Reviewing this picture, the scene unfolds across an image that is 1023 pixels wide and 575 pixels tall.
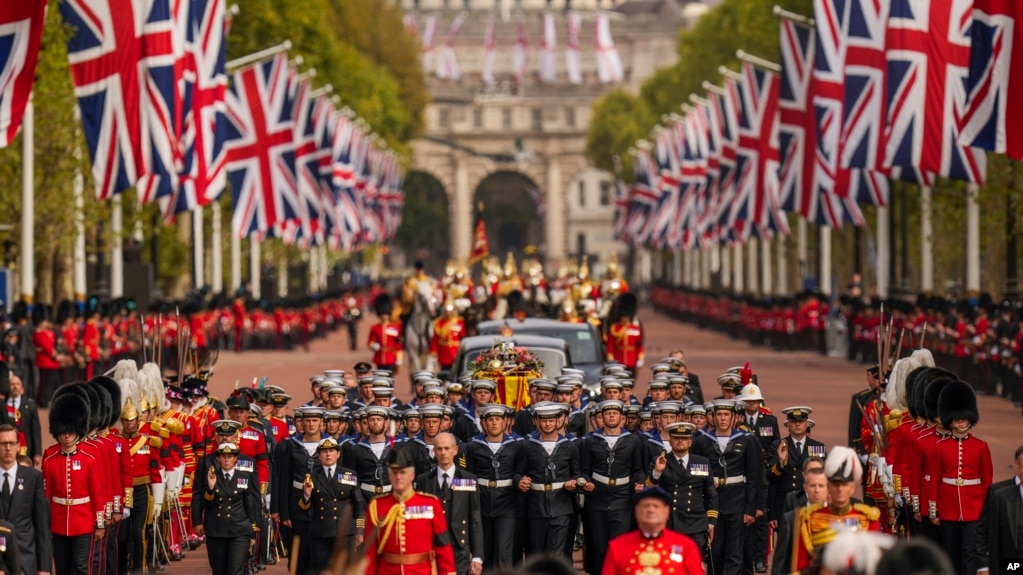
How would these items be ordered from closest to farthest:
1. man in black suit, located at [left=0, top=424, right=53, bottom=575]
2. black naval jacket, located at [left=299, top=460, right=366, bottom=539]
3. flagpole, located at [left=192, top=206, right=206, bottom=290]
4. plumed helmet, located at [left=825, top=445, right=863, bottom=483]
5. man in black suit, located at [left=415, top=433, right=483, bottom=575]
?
plumed helmet, located at [left=825, top=445, right=863, bottom=483]
man in black suit, located at [left=0, top=424, right=53, bottom=575]
man in black suit, located at [left=415, top=433, right=483, bottom=575]
black naval jacket, located at [left=299, top=460, right=366, bottom=539]
flagpole, located at [left=192, top=206, right=206, bottom=290]

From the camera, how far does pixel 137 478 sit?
17.7 metres

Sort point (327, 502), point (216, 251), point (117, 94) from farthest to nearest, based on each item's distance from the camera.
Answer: point (216, 251) < point (117, 94) < point (327, 502)

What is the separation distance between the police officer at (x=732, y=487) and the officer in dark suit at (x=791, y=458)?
382 millimetres

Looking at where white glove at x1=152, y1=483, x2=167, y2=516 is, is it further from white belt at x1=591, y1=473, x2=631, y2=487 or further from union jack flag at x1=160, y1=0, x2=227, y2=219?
union jack flag at x1=160, y1=0, x2=227, y2=219

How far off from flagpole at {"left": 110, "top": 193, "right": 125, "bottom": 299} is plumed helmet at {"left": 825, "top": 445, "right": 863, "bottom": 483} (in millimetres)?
31495

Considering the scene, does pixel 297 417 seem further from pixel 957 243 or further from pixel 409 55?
pixel 409 55

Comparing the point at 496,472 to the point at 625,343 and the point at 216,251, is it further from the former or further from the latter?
the point at 216,251

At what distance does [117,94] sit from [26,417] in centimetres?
975

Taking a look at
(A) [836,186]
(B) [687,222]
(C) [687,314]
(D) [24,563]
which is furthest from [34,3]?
(C) [687,314]

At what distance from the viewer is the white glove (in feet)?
59.7

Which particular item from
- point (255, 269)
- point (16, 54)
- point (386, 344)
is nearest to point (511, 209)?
point (255, 269)

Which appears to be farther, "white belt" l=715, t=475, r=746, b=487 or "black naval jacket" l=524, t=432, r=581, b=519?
"white belt" l=715, t=475, r=746, b=487

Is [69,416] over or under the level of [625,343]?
over

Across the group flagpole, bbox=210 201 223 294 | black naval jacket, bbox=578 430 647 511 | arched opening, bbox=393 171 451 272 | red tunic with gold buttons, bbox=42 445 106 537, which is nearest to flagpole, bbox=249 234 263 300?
flagpole, bbox=210 201 223 294
